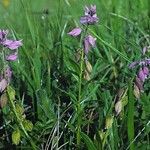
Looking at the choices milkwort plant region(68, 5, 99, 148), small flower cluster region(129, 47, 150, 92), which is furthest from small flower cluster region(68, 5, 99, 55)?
small flower cluster region(129, 47, 150, 92)

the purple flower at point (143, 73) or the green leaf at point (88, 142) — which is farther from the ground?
Result: the purple flower at point (143, 73)

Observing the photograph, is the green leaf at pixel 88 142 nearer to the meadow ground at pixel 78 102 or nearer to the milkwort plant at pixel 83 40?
the meadow ground at pixel 78 102

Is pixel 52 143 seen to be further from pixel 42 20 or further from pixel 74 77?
pixel 42 20

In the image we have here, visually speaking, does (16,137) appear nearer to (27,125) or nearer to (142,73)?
(27,125)

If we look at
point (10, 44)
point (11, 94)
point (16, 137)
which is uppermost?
point (10, 44)

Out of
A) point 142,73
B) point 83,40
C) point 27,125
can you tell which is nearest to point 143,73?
point 142,73

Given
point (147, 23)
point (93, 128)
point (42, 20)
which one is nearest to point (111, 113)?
point (93, 128)

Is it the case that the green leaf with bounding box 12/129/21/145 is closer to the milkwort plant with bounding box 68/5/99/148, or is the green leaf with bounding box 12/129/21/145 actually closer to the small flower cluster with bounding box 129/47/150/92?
the milkwort plant with bounding box 68/5/99/148

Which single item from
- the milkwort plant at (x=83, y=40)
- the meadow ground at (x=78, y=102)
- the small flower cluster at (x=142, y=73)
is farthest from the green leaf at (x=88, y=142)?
the small flower cluster at (x=142, y=73)

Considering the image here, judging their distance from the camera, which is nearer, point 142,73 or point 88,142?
point 88,142

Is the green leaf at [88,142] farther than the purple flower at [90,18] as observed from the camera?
No

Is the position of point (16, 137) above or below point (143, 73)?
below
